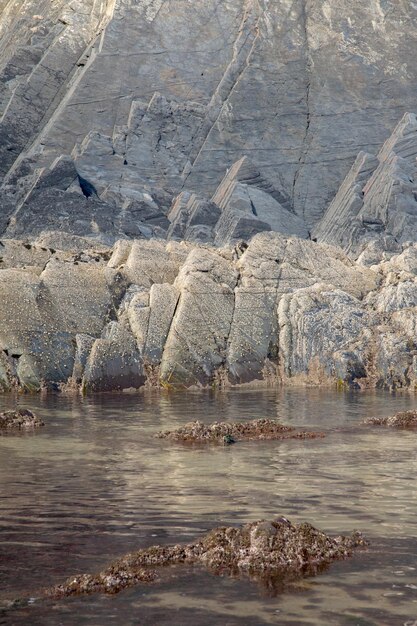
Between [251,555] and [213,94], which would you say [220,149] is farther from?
[251,555]

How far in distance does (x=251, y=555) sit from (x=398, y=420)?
18528mm

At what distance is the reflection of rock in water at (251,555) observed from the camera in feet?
49.5

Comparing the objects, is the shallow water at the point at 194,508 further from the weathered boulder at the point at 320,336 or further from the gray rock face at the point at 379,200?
the gray rock face at the point at 379,200

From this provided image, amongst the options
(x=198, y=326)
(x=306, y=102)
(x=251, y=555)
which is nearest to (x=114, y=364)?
(x=198, y=326)

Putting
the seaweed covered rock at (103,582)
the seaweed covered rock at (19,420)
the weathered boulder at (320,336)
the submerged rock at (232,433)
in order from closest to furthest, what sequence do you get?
1. the seaweed covered rock at (103,582)
2. the submerged rock at (232,433)
3. the seaweed covered rock at (19,420)
4. the weathered boulder at (320,336)

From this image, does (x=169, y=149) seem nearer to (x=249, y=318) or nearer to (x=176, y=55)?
(x=176, y=55)

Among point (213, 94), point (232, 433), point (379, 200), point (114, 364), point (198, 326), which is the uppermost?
point (213, 94)

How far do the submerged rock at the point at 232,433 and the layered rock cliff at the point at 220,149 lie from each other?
18.7 meters

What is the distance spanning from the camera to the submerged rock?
30.3 metres

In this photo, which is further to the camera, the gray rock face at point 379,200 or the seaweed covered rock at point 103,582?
the gray rock face at point 379,200

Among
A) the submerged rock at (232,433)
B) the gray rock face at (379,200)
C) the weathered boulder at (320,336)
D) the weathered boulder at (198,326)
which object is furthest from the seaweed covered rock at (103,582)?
the gray rock face at (379,200)

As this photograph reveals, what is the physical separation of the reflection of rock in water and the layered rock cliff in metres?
34.0

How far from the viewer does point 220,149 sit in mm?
120812

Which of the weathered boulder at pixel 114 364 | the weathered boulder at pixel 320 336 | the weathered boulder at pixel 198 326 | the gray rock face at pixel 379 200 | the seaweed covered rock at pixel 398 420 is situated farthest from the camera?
the gray rock face at pixel 379 200
